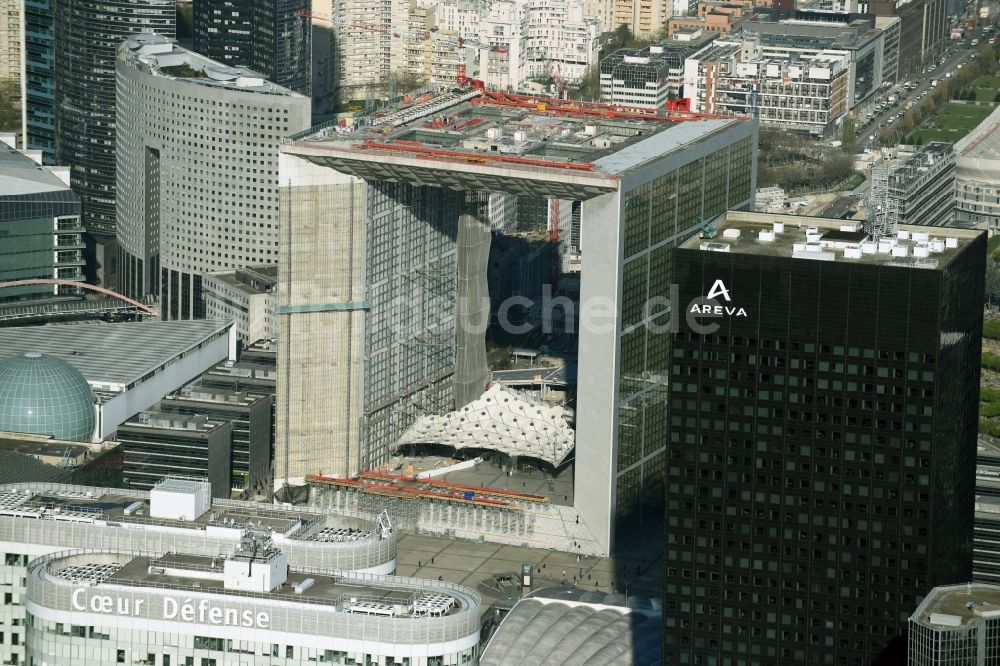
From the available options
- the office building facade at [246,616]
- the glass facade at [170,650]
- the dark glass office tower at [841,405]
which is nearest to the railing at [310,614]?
the office building facade at [246,616]

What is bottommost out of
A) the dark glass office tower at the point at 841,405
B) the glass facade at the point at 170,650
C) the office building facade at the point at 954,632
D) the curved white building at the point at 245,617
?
the glass facade at the point at 170,650

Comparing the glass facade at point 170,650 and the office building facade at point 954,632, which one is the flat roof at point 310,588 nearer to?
the glass facade at point 170,650

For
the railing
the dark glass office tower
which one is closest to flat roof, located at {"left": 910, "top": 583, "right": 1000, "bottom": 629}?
the dark glass office tower

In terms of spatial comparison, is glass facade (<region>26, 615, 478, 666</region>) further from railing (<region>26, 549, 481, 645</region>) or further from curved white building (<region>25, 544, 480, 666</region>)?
railing (<region>26, 549, 481, 645</region>)

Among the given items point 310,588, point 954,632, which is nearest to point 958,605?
point 954,632

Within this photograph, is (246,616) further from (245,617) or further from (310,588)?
(310,588)

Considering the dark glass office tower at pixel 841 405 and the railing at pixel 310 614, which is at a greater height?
the dark glass office tower at pixel 841 405
